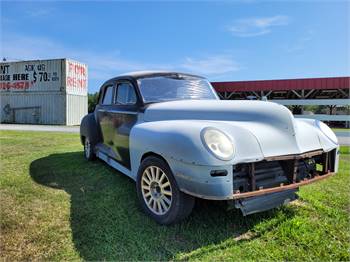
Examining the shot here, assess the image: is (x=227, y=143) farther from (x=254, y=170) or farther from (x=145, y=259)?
(x=145, y=259)

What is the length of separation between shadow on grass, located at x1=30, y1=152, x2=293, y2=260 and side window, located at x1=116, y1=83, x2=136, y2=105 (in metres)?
1.31

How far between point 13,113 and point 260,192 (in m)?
27.4

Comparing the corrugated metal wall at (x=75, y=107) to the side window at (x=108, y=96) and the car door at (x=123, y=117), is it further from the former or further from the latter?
the car door at (x=123, y=117)

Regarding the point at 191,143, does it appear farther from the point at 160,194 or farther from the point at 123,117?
the point at 123,117

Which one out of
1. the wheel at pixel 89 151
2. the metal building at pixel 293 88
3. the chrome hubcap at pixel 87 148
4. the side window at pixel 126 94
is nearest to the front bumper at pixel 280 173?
the side window at pixel 126 94

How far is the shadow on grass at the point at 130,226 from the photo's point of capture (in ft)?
8.91

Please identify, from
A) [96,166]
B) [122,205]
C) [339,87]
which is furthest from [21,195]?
[339,87]

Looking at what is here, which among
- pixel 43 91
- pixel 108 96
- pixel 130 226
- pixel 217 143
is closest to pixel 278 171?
pixel 217 143

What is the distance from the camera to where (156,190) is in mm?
3326

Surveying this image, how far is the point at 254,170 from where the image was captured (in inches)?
112

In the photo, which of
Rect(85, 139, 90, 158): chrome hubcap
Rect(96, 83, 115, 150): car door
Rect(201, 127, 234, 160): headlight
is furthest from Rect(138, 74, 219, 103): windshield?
Rect(85, 139, 90, 158): chrome hubcap

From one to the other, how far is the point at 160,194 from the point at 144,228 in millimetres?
394

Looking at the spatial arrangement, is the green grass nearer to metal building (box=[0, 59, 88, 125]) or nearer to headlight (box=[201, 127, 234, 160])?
headlight (box=[201, 127, 234, 160])

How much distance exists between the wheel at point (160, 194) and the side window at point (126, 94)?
1404mm
